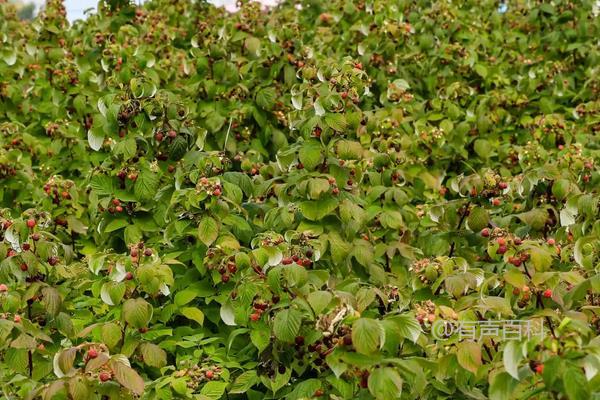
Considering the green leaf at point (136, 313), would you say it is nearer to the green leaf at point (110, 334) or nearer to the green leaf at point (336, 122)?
the green leaf at point (110, 334)

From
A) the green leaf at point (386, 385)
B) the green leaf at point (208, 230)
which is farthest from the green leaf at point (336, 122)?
the green leaf at point (386, 385)

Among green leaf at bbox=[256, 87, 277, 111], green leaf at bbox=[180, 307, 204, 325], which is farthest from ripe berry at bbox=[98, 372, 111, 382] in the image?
green leaf at bbox=[256, 87, 277, 111]

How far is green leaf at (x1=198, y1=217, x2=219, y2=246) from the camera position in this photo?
4.22m

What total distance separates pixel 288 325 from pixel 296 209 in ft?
4.16

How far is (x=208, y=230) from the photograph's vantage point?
13.9ft

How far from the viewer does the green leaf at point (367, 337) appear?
9.71 feet

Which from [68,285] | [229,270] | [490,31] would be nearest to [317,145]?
[229,270]

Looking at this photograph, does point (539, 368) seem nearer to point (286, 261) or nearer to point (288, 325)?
point (288, 325)

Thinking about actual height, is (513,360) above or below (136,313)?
above

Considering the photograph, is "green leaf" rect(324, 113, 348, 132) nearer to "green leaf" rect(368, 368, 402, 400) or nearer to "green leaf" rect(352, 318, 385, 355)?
"green leaf" rect(352, 318, 385, 355)

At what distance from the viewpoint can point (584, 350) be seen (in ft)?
8.36

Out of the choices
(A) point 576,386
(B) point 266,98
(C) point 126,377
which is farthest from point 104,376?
(B) point 266,98

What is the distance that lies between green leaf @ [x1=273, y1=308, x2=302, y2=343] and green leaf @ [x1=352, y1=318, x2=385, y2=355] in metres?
0.43

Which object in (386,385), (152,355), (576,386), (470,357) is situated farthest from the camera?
(152,355)
